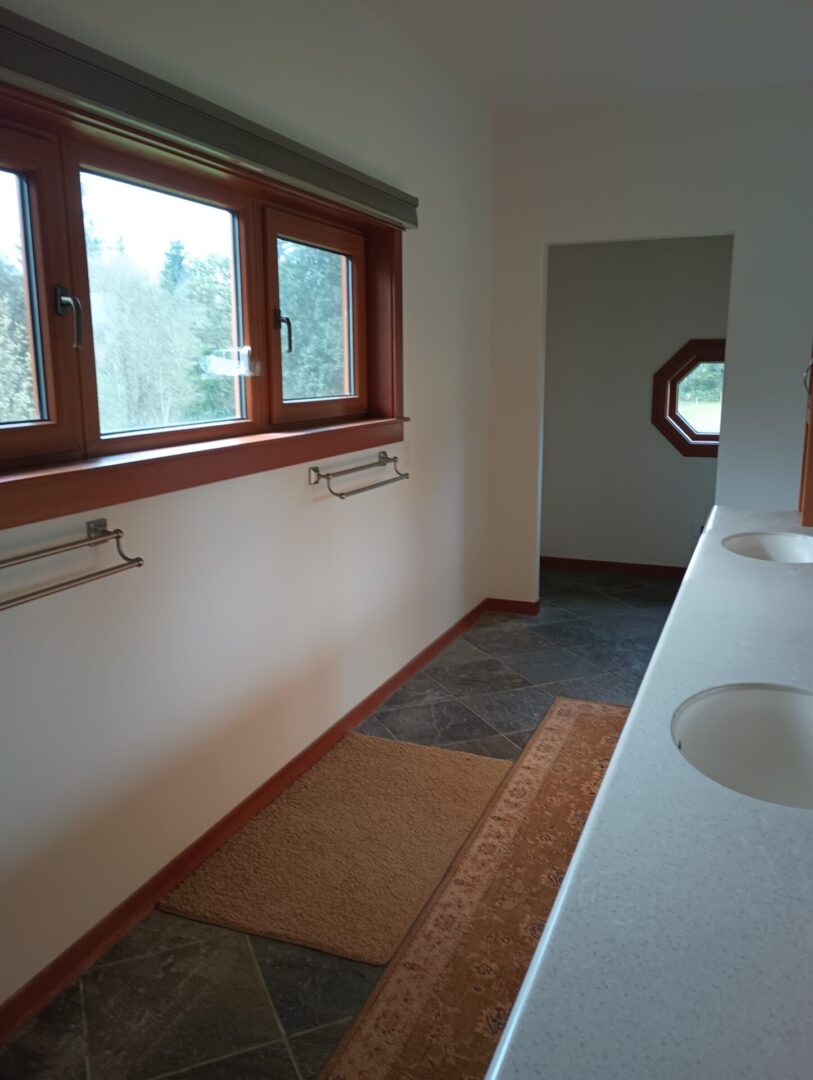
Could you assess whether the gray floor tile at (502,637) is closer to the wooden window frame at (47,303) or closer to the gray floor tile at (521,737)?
the gray floor tile at (521,737)

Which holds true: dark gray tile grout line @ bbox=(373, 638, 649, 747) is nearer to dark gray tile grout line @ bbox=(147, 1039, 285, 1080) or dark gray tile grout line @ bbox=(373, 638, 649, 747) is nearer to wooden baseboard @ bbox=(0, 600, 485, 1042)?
wooden baseboard @ bbox=(0, 600, 485, 1042)

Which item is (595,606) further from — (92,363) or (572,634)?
(92,363)

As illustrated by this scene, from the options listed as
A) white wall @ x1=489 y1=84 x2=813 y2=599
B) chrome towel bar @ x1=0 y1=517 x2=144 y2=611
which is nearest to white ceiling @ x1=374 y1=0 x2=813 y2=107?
white wall @ x1=489 y1=84 x2=813 y2=599

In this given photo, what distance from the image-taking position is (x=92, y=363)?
1.95 m

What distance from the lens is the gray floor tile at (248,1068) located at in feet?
5.48

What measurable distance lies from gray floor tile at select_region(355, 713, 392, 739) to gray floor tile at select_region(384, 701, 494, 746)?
3 centimetres

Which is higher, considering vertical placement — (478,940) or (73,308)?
(73,308)

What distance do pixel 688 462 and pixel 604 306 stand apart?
1.12m

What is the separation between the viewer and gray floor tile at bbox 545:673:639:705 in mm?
3562

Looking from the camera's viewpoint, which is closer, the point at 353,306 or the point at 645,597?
the point at 353,306

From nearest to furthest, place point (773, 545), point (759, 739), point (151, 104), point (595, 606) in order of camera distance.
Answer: point (759, 739) < point (151, 104) < point (773, 545) < point (595, 606)

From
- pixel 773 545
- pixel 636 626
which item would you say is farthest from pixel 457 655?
pixel 773 545

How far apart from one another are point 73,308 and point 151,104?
498 millimetres

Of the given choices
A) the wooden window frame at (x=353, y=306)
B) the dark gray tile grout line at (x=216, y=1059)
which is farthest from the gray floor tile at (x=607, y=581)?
the dark gray tile grout line at (x=216, y=1059)
